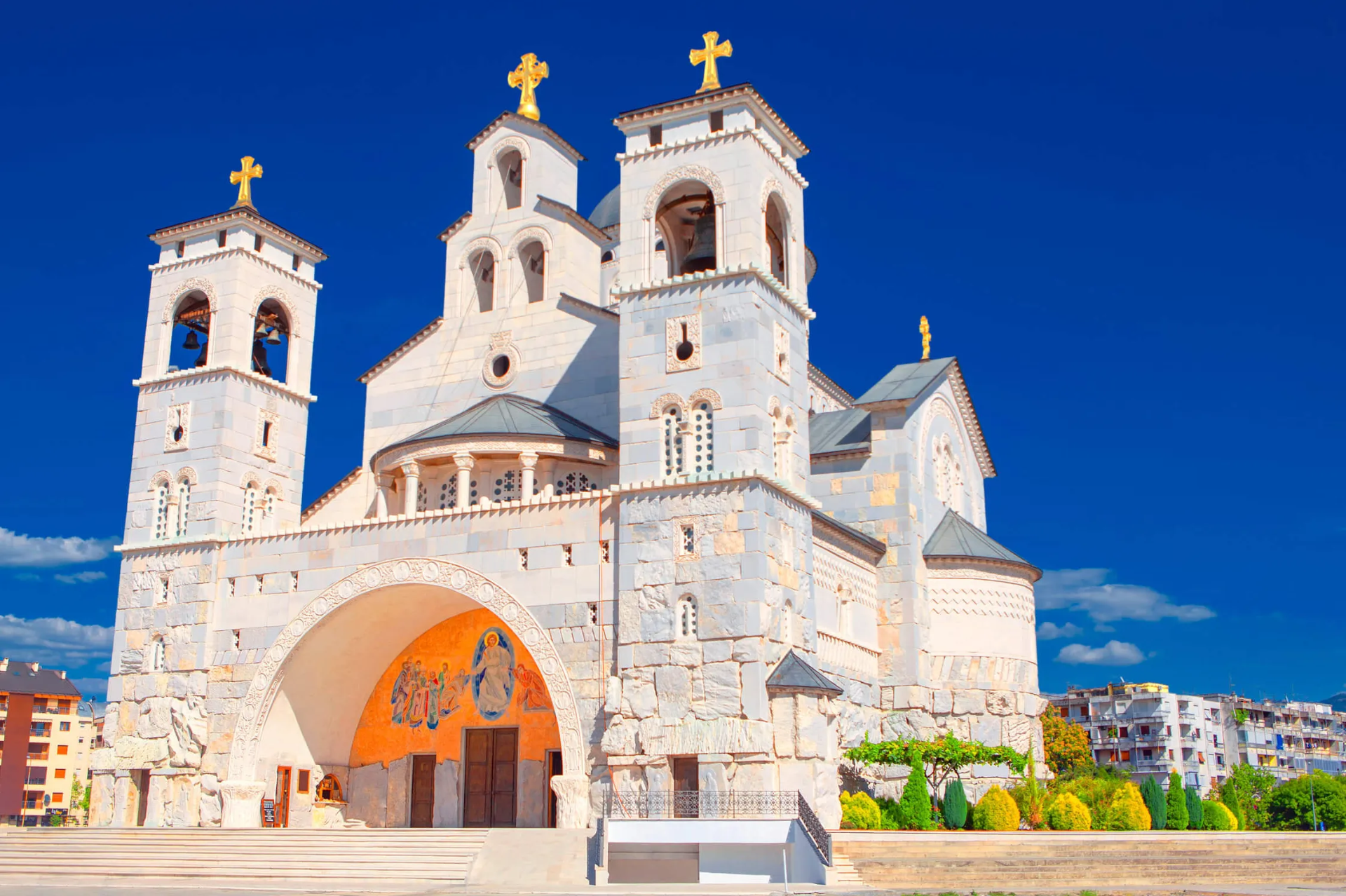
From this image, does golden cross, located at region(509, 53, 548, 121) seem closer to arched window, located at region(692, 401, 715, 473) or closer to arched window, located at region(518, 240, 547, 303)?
arched window, located at region(518, 240, 547, 303)

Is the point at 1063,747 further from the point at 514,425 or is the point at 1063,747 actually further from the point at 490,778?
the point at 514,425

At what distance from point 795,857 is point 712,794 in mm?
1803

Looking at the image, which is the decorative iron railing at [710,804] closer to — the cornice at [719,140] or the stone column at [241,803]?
the stone column at [241,803]

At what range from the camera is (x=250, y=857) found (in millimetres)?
22078

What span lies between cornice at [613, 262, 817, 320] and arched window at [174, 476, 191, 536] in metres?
11.0

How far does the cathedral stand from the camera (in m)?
22.8

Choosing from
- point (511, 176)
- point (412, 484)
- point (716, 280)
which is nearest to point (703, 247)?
point (716, 280)

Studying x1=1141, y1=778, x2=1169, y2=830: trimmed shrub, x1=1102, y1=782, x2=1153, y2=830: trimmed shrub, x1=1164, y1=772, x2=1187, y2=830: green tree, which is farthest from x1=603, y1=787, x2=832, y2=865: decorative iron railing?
x1=1164, y1=772, x2=1187, y2=830: green tree

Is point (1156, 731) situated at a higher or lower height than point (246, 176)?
lower

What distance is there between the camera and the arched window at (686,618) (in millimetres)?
22625

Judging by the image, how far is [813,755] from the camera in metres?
22.0

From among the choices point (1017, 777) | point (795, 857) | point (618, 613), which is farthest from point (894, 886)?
point (1017, 777)

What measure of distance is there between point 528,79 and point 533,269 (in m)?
4.76

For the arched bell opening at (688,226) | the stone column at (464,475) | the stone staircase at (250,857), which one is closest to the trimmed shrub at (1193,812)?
the stone staircase at (250,857)
